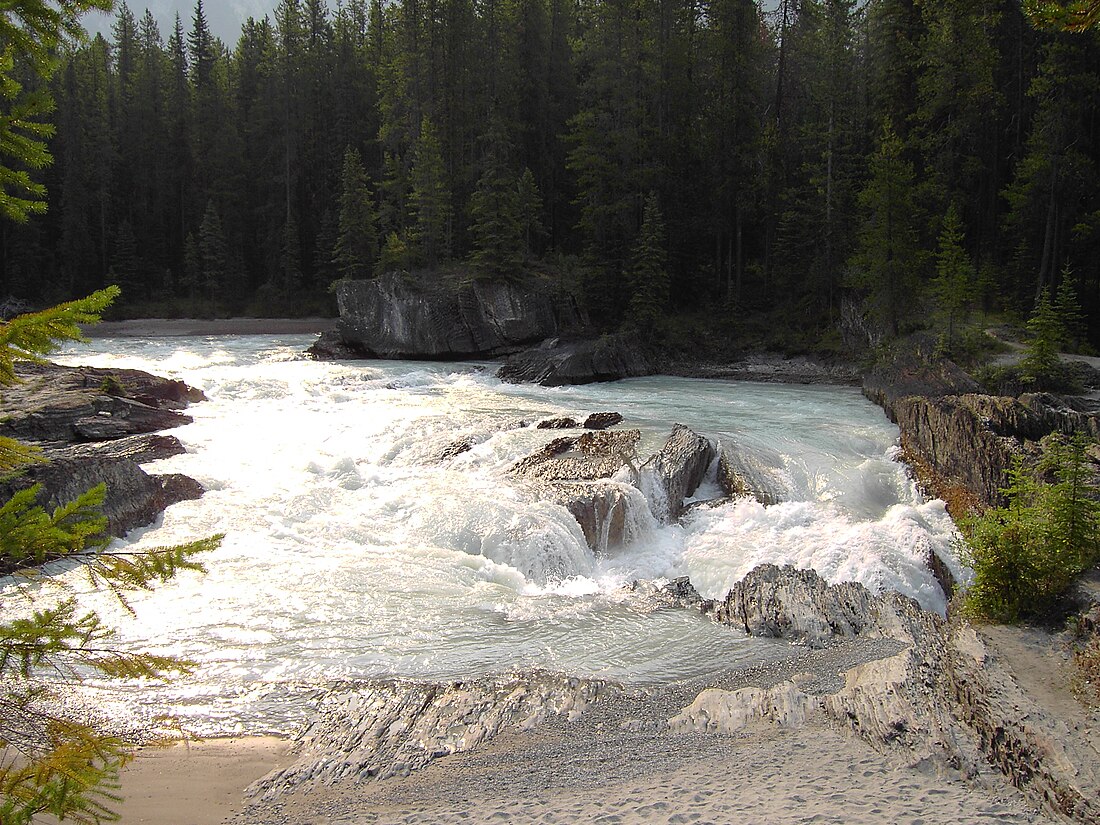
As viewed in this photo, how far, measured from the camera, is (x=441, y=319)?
105 feet

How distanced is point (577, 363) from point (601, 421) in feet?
33.3

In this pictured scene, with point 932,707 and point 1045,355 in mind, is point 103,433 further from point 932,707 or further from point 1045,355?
point 1045,355

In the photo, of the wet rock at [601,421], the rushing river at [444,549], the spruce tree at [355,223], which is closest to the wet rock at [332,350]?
the spruce tree at [355,223]

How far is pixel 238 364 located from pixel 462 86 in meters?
22.5

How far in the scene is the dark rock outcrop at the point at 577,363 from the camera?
2683cm

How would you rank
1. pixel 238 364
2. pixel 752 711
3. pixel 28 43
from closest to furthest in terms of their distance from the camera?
1. pixel 28 43
2. pixel 752 711
3. pixel 238 364

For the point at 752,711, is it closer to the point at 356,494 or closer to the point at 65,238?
the point at 356,494

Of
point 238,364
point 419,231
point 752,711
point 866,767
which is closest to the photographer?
point 866,767

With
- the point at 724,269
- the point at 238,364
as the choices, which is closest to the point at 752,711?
the point at 238,364

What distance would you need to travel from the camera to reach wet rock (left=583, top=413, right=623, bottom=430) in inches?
670

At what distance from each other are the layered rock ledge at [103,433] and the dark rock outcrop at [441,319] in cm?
1223

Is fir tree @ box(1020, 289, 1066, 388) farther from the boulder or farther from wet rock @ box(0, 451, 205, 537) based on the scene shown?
wet rock @ box(0, 451, 205, 537)

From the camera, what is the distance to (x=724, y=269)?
1569 inches

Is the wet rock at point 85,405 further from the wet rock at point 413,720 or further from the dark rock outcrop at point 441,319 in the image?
the dark rock outcrop at point 441,319
